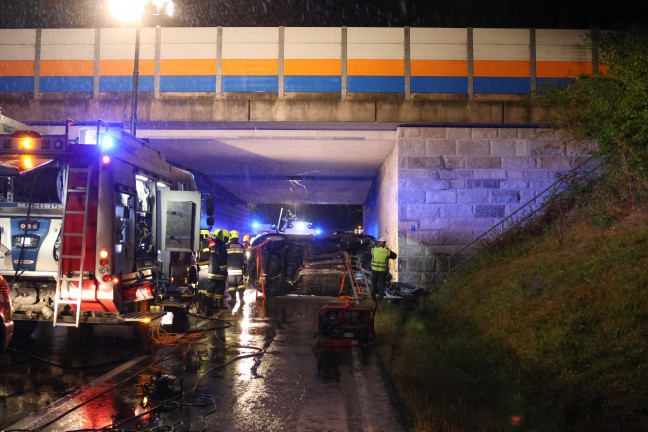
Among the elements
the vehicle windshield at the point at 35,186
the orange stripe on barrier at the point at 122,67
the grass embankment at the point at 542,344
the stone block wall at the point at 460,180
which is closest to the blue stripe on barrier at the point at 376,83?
the stone block wall at the point at 460,180

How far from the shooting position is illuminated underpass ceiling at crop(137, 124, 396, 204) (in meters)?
15.3

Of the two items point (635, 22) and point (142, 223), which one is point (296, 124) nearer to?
point (142, 223)

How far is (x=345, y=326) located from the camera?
→ 898 cm

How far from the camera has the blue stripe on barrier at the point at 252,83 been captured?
1445cm

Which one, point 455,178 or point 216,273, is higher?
point 455,178

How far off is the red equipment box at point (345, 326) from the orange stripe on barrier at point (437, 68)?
7.73m

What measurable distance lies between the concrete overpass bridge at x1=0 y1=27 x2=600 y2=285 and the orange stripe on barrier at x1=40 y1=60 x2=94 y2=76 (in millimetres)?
27

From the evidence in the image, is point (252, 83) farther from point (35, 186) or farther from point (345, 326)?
point (345, 326)

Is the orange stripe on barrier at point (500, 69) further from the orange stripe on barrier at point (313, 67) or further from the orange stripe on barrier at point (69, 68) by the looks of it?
the orange stripe on barrier at point (69, 68)

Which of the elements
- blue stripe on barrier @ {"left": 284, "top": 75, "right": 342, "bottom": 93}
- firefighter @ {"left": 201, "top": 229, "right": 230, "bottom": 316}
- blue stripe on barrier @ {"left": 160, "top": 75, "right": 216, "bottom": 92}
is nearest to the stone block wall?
blue stripe on barrier @ {"left": 284, "top": 75, "right": 342, "bottom": 93}

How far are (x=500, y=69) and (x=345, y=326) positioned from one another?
8832mm

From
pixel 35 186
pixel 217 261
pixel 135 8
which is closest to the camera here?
pixel 35 186

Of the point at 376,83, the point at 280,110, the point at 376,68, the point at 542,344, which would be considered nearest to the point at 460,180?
the point at 376,83

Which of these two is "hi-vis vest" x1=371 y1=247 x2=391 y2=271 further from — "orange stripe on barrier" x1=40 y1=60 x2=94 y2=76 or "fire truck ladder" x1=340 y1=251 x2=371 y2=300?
"orange stripe on barrier" x1=40 y1=60 x2=94 y2=76
